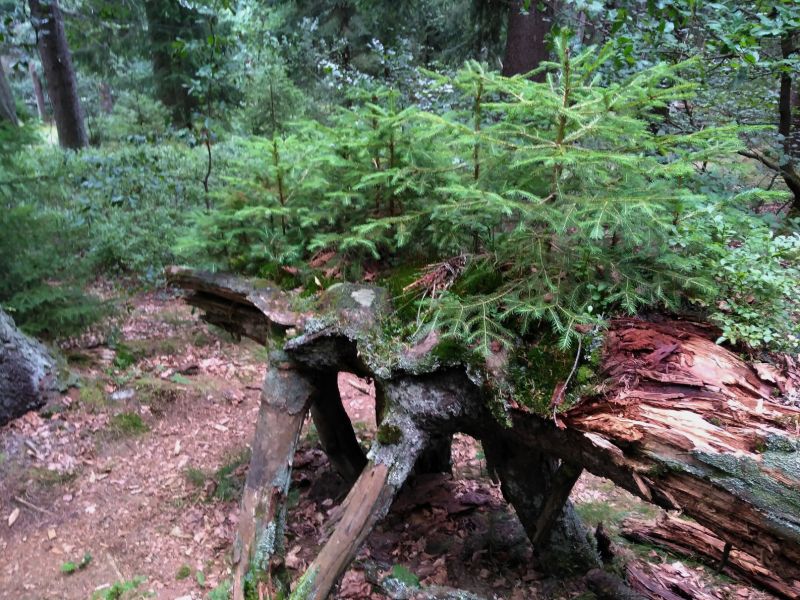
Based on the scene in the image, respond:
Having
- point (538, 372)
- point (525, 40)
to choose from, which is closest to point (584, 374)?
point (538, 372)

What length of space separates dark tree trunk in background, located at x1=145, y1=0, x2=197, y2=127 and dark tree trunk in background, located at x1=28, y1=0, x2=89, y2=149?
90.7 inches

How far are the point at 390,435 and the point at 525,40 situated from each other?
6957mm

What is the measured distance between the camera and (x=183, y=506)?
535 centimetres

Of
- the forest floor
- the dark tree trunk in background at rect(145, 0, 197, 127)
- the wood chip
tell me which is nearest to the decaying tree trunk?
the forest floor

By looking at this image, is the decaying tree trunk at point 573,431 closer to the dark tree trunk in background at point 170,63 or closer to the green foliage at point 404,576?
the green foliage at point 404,576

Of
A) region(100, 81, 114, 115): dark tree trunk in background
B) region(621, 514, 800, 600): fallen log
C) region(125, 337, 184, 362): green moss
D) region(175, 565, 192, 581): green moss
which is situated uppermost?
region(100, 81, 114, 115): dark tree trunk in background

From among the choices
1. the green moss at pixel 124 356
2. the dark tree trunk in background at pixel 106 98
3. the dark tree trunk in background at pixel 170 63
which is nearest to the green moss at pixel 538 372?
the green moss at pixel 124 356

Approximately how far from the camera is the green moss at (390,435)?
3.49 meters

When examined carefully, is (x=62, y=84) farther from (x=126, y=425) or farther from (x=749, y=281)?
(x=749, y=281)

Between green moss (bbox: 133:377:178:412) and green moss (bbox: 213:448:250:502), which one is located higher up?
green moss (bbox: 133:377:178:412)

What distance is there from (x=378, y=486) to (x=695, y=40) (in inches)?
276

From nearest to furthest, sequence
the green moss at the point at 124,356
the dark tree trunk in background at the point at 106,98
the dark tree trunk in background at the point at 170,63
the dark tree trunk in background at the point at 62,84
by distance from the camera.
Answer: the green moss at the point at 124,356, the dark tree trunk in background at the point at 62,84, the dark tree trunk in background at the point at 170,63, the dark tree trunk in background at the point at 106,98

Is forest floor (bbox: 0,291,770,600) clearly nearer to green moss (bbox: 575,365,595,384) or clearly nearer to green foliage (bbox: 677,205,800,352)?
green moss (bbox: 575,365,595,384)

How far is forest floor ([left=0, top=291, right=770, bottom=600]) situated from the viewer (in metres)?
4.48
